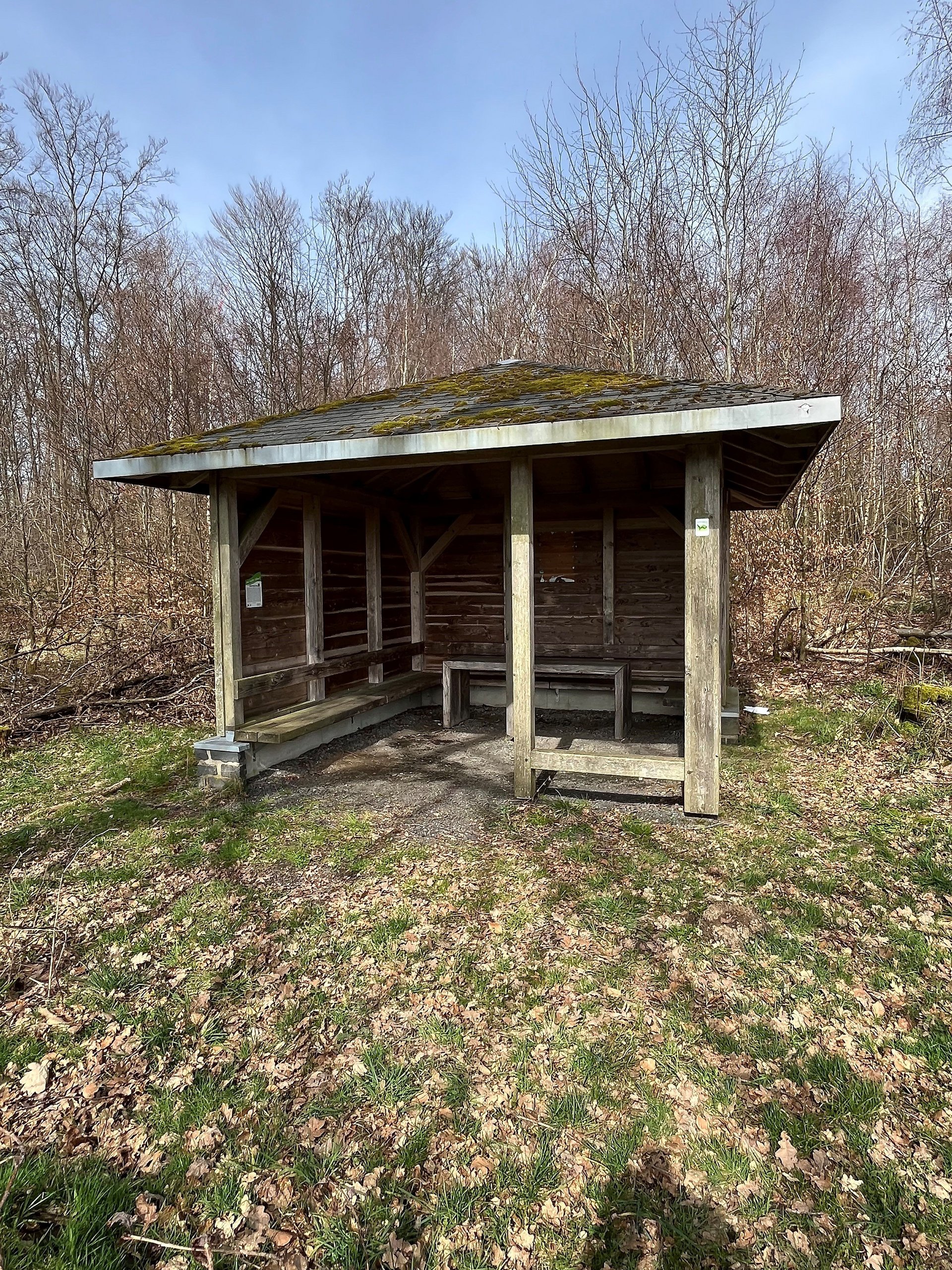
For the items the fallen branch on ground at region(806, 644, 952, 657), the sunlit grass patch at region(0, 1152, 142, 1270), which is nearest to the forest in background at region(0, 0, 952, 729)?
the fallen branch on ground at region(806, 644, 952, 657)

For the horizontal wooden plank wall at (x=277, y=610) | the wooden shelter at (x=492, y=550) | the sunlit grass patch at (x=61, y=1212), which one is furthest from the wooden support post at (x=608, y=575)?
the sunlit grass patch at (x=61, y=1212)

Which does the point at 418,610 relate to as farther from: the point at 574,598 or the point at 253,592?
the point at 253,592

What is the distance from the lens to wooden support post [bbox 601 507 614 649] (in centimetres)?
841

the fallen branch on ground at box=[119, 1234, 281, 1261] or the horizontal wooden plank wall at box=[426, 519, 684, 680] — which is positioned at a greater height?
the horizontal wooden plank wall at box=[426, 519, 684, 680]

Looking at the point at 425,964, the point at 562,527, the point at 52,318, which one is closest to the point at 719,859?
the point at 425,964

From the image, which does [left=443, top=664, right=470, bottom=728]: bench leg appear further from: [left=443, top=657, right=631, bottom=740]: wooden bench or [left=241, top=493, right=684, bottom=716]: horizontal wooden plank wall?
[left=241, top=493, right=684, bottom=716]: horizontal wooden plank wall

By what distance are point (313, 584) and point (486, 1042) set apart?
5.31 meters

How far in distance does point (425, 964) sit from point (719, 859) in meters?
2.03

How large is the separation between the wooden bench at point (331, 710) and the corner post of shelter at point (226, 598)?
230 mm

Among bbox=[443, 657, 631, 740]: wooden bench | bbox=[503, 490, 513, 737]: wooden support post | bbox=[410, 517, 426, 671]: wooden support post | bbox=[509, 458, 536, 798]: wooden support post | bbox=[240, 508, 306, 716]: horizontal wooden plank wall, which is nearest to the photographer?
bbox=[509, 458, 536, 798]: wooden support post

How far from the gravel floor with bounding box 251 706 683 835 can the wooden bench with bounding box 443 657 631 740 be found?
17cm

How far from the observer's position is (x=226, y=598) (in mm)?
5777

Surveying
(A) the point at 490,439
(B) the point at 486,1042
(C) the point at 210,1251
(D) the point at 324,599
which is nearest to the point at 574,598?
(D) the point at 324,599

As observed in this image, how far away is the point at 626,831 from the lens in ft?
15.1
